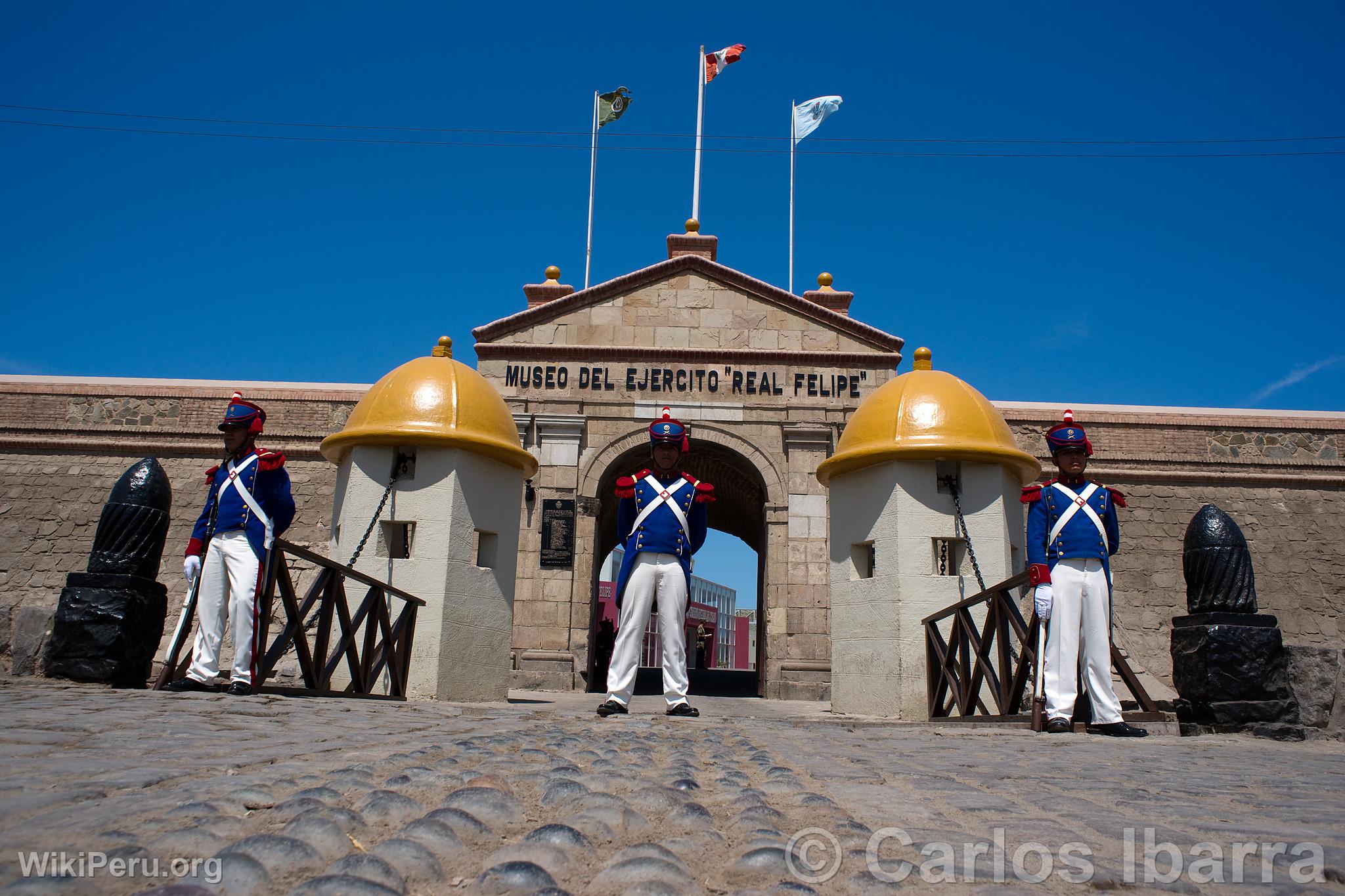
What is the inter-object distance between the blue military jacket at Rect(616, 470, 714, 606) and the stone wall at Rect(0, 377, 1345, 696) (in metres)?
7.32

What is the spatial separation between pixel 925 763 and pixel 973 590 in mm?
3794

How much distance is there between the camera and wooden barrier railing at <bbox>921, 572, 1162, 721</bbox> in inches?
218

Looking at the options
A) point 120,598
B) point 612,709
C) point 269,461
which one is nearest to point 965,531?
point 612,709

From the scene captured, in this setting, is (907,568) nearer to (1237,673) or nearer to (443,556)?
(1237,673)

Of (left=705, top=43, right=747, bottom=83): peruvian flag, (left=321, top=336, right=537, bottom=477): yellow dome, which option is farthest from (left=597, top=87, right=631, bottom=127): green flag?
(left=321, top=336, right=537, bottom=477): yellow dome

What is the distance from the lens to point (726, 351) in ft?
46.8

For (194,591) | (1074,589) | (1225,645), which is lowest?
(1225,645)

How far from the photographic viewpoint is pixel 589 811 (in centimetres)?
200

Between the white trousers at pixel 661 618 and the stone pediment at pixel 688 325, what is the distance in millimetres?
8636

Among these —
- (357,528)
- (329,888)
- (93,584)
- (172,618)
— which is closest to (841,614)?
(357,528)

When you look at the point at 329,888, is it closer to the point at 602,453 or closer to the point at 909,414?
the point at 909,414

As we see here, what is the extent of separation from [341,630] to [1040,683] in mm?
4508

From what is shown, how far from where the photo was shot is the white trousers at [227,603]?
17.8 feet

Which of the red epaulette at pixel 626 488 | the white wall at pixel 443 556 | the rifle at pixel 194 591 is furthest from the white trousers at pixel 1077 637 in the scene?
the rifle at pixel 194 591
